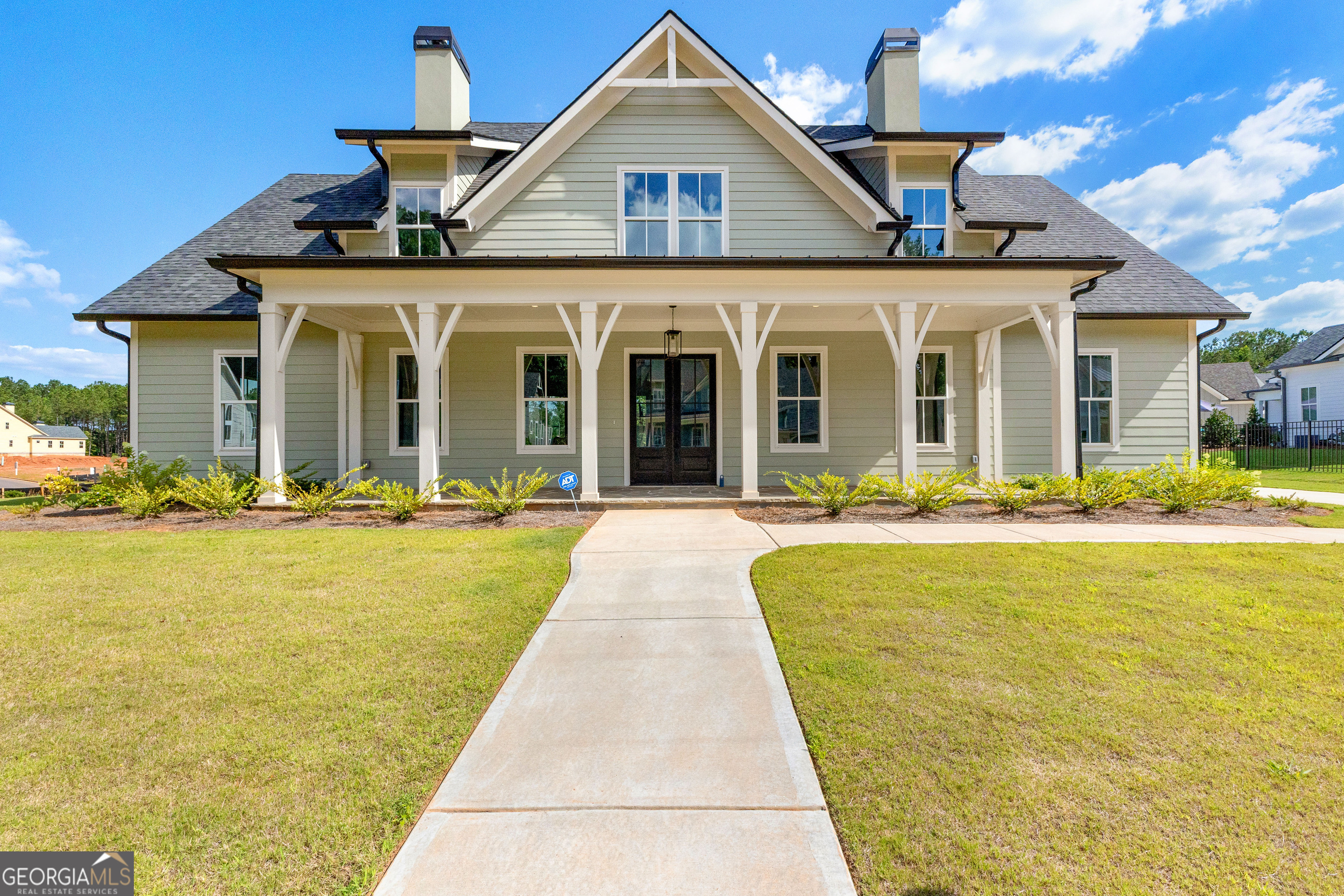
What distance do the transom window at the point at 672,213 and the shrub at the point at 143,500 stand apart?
7.81 meters

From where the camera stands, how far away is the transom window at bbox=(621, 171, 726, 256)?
9977 millimetres

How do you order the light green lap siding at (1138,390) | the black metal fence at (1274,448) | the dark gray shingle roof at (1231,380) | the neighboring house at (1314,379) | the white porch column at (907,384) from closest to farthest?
the white porch column at (907,384), the light green lap siding at (1138,390), the black metal fence at (1274,448), the neighboring house at (1314,379), the dark gray shingle roof at (1231,380)

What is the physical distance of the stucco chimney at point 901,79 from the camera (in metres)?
10.7

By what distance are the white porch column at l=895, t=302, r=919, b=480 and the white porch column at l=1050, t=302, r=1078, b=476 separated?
220 centimetres

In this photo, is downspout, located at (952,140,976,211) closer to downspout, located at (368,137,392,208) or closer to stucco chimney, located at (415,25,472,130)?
stucco chimney, located at (415,25,472,130)

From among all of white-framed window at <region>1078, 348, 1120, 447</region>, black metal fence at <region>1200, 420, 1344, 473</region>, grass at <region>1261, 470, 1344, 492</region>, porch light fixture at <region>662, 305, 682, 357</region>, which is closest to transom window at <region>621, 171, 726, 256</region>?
porch light fixture at <region>662, 305, 682, 357</region>

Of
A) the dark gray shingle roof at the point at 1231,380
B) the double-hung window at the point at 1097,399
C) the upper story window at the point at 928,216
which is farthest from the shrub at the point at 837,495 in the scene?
the dark gray shingle roof at the point at 1231,380

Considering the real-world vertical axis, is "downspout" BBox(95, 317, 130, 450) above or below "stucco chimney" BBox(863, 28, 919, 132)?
below

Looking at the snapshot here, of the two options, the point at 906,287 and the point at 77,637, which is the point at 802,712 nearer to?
the point at 77,637

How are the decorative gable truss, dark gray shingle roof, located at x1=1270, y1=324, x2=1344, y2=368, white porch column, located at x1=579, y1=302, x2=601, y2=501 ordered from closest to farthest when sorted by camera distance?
white porch column, located at x1=579, y1=302, x2=601, y2=501 < the decorative gable truss < dark gray shingle roof, located at x1=1270, y1=324, x2=1344, y2=368

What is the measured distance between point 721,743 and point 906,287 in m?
7.89

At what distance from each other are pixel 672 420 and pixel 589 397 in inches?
112

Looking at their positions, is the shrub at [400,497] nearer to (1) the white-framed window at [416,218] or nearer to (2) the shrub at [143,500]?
(2) the shrub at [143,500]

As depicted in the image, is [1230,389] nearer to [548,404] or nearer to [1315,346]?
[1315,346]
